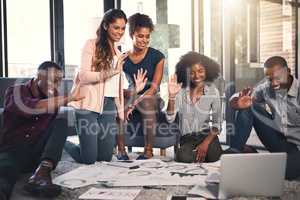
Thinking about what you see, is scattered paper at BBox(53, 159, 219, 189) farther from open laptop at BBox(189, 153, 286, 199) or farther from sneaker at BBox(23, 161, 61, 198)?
open laptop at BBox(189, 153, 286, 199)

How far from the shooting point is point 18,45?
412 cm

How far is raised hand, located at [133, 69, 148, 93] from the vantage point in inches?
103

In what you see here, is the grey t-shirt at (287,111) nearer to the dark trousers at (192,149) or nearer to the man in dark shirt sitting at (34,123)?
the dark trousers at (192,149)

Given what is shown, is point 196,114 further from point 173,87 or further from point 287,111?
point 287,111

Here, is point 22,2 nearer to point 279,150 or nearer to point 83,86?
point 83,86

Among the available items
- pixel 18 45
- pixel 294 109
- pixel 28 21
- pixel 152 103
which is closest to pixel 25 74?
pixel 18 45

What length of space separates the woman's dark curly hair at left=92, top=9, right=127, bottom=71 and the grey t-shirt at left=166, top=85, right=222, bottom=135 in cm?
56

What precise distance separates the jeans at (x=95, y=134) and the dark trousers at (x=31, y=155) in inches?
15.2

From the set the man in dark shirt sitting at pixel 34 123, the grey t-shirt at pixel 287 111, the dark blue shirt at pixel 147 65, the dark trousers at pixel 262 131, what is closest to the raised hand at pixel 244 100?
the dark trousers at pixel 262 131

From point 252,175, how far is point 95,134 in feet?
3.99

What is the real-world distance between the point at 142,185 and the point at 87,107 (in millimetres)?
776

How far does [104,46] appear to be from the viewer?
2549 mm

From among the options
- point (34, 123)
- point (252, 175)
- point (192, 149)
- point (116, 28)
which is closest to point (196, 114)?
point (192, 149)

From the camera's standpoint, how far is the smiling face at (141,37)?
2615 millimetres
